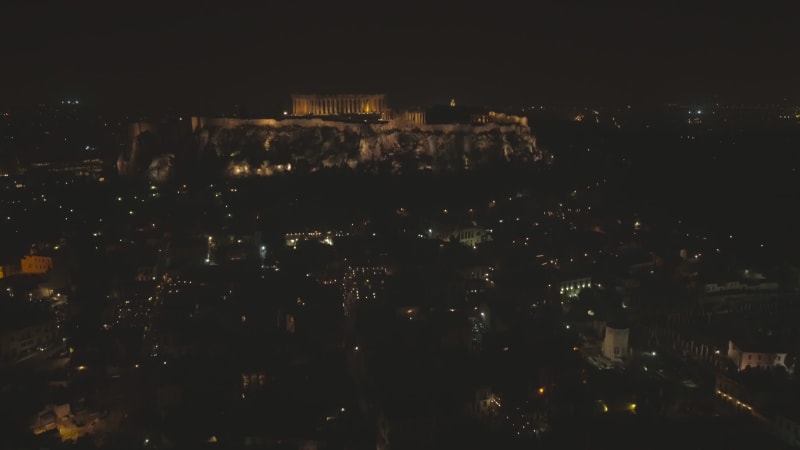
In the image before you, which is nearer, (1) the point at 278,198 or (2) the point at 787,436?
Answer: (2) the point at 787,436

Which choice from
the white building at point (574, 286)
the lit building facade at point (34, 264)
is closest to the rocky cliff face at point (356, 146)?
the lit building facade at point (34, 264)

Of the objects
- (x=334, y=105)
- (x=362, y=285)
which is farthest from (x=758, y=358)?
(x=334, y=105)

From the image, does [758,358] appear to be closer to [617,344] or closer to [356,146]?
[617,344]

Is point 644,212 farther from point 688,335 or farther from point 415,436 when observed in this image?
point 415,436

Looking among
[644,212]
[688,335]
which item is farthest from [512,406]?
[644,212]

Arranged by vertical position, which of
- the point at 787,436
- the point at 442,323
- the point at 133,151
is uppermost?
the point at 133,151

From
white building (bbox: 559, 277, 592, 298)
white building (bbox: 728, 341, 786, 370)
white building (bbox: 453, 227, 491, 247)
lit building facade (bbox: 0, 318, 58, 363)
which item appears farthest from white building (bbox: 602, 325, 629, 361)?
lit building facade (bbox: 0, 318, 58, 363)

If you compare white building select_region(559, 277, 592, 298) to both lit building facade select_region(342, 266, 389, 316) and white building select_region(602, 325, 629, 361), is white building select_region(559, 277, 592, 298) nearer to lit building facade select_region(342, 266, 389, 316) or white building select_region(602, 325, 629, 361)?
white building select_region(602, 325, 629, 361)

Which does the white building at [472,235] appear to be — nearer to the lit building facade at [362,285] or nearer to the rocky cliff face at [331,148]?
the lit building facade at [362,285]
